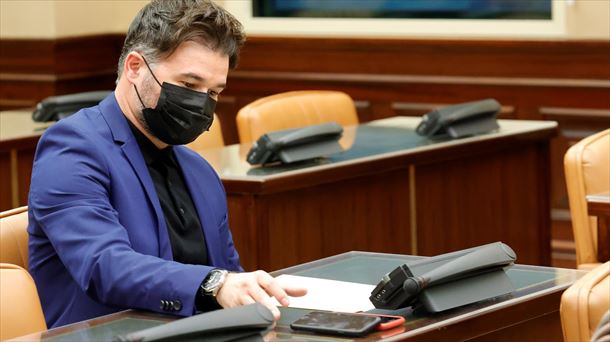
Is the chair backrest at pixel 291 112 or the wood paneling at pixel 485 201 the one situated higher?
the chair backrest at pixel 291 112

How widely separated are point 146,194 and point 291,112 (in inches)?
89.0

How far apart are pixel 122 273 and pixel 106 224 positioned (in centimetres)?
13

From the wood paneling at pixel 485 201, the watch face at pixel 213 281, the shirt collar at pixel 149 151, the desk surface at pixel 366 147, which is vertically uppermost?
the shirt collar at pixel 149 151

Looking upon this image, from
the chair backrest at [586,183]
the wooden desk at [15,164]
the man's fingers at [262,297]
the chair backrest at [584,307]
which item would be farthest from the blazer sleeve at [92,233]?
the wooden desk at [15,164]

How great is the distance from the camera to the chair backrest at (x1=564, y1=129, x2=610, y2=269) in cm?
356

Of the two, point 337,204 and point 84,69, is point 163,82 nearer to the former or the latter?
point 337,204

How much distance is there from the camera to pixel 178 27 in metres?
2.43

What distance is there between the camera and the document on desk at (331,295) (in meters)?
2.15

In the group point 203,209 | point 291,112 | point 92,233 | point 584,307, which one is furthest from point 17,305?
point 291,112

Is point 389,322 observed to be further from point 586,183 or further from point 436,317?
point 586,183

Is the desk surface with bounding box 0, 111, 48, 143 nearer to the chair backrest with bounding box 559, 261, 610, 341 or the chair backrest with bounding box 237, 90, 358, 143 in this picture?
the chair backrest with bounding box 237, 90, 358, 143

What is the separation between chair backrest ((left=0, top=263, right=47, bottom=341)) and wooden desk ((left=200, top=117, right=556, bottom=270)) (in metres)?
1.58

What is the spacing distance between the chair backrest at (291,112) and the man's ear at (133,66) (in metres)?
1.97

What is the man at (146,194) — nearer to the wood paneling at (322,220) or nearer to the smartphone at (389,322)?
the smartphone at (389,322)
